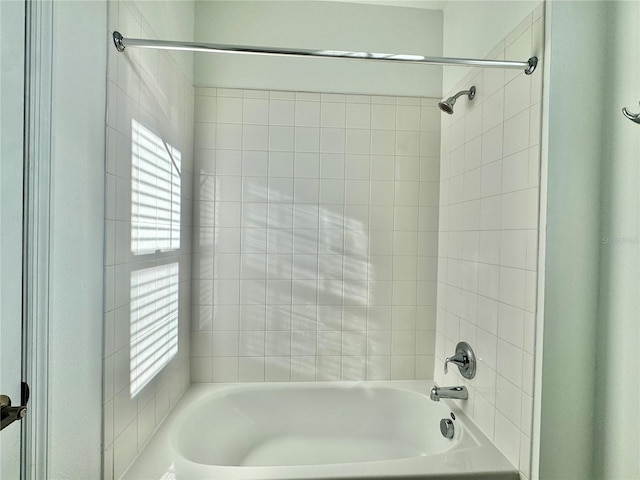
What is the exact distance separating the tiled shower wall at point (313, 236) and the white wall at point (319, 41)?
0.07 m

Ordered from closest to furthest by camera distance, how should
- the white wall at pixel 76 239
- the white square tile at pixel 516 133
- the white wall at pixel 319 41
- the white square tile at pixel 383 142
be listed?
the white wall at pixel 76 239, the white square tile at pixel 516 133, the white wall at pixel 319 41, the white square tile at pixel 383 142

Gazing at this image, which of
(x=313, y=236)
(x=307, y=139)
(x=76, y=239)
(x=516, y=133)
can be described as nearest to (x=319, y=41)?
(x=307, y=139)

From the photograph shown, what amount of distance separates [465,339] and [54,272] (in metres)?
1.56

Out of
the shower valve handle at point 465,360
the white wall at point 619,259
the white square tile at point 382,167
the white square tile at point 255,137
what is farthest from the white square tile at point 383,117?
the shower valve handle at point 465,360

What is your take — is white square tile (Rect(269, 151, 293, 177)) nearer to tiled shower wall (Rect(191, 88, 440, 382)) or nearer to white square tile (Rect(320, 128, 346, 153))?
tiled shower wall (Rect(191, 88, 440, 382))

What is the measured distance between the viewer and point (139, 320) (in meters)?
1.32

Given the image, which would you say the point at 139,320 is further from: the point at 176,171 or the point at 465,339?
the point at 465,339

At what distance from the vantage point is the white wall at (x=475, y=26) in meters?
1.29

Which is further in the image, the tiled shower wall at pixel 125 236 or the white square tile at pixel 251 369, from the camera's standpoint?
the white square tile at pixel 251 369

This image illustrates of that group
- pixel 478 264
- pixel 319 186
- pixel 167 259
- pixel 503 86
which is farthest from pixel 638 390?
pixel 167 259

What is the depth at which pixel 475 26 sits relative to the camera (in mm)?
1587

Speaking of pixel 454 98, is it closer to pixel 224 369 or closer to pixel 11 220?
pixel 11 220

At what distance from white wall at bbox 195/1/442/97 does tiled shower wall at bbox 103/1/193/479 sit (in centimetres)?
42

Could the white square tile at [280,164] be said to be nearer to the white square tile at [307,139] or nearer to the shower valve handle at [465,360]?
the white square tile at [307,139]
